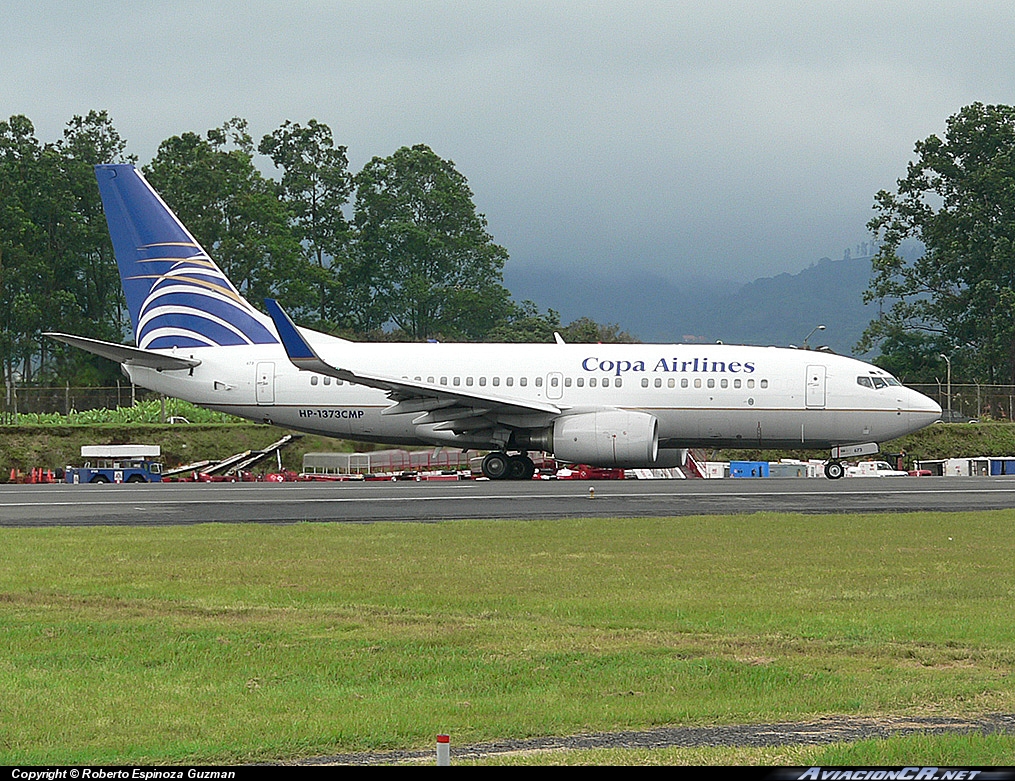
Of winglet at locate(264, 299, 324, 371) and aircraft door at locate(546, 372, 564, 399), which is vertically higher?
winglet at locate(264, 299, 324, 371)

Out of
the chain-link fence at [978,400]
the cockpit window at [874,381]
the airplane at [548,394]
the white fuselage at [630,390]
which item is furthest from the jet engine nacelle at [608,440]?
Result: the chain-link fence at [978,400]

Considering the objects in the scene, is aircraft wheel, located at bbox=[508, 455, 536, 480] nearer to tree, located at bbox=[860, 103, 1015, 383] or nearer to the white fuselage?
the white fuselage

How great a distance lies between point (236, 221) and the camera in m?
86.6

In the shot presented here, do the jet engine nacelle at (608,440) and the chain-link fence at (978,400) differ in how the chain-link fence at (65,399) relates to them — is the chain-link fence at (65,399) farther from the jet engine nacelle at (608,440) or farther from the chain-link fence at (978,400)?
the chain-link fence at (978,400)

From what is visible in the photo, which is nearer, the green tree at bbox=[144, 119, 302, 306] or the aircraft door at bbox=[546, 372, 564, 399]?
the aircraft door at bbox=[546, 372, 564, 399]

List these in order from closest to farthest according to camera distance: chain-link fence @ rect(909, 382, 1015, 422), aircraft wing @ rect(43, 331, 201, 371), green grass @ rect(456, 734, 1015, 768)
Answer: green grass @ rect(456, 734, 1015, 768)
aircraft wing @ rect(43, 331, 201, 371)
chain-link fence @ rect(909, 382, 1015, 422)

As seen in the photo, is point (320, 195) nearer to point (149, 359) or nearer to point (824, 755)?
point (149, 359)

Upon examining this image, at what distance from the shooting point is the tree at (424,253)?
99562 millimetres

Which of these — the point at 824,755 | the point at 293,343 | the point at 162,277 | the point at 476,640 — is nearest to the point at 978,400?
the point at 162,277

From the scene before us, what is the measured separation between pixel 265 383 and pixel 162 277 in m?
5.46

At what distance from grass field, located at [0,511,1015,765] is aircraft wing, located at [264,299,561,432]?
477 inches

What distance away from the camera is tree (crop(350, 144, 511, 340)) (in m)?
99.6

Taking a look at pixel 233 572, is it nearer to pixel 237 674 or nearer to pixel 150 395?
pixel 237 674

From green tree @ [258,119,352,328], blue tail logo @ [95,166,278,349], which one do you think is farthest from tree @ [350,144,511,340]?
blue tail logo @ [95,166,278,349]
